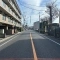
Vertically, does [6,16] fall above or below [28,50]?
above

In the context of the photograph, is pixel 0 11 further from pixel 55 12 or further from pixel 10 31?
pixel 55 12

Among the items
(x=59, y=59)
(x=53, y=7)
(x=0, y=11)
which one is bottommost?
(x=59, y=59)

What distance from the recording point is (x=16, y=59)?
10.3 meters

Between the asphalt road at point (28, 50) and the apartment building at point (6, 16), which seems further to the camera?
the apartment building at point (6, 16)

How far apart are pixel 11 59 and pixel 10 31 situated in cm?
4843

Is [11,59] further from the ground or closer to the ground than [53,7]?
closer to the ground

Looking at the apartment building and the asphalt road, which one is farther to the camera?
the apartment building

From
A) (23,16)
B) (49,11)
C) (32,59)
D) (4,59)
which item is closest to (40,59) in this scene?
(32,59)

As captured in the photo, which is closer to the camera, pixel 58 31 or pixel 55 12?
pixel 58 31

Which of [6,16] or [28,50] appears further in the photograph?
[6,16]

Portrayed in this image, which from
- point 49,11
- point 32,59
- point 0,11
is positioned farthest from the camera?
point 49,11

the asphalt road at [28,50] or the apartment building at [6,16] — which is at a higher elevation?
the apartment building at [6,16]

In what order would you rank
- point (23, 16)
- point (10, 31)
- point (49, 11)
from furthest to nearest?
1. point (23, 16)
2. point (49, 11)
3. point (10, 31)

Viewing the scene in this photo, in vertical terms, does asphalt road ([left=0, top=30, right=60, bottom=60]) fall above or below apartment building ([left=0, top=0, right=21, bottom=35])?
below
